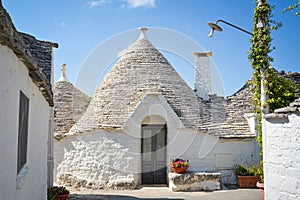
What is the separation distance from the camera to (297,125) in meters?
6.00

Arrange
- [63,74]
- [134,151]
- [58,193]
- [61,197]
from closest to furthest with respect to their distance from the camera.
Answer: [61,197], [58,193], [134,151], [63,74]

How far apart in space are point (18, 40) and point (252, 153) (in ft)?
37.0

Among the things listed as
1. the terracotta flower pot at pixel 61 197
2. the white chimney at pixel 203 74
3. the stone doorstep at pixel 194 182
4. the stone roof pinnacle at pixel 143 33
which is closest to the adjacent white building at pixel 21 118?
the terracotta flower pot at pixel 61 197

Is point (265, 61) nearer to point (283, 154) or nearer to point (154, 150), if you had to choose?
point (283, 154)

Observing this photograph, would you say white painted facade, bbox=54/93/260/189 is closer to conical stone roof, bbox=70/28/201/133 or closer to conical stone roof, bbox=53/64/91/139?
conical stone roof, bbox=70/28/201/133

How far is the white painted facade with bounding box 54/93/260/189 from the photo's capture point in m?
11.7

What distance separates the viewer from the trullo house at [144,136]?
11.7 m

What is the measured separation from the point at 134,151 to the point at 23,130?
7.13 m

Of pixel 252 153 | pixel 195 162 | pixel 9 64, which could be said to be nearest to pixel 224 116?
pixel 252 153

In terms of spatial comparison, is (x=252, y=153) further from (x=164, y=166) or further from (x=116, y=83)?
(x=116, y=83)

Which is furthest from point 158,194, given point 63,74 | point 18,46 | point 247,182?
point 63,74

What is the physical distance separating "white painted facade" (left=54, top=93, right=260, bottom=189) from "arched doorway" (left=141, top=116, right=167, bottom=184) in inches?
6.8

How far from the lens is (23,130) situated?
192 inches

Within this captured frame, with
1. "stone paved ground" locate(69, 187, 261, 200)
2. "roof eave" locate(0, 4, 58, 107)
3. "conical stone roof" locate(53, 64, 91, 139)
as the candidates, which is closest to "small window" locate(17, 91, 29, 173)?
"roof eave" locate(0, 4, 58, 107)
